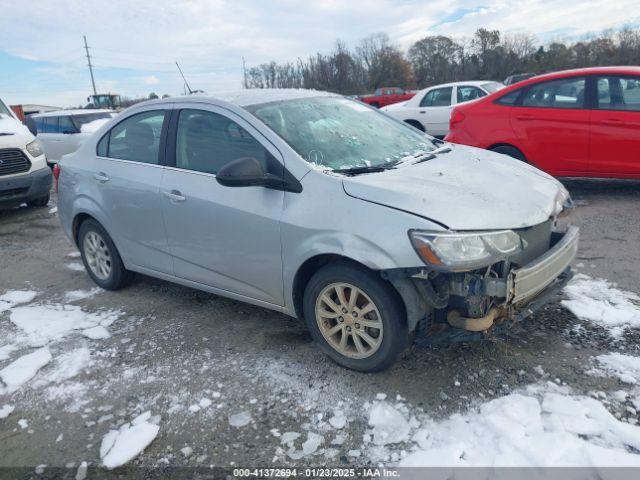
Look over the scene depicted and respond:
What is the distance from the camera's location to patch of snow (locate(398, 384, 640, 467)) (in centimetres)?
233

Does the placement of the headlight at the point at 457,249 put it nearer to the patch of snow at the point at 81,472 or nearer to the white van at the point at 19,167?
the patch of snow at the point at 81,472

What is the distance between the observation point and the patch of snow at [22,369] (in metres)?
3.31

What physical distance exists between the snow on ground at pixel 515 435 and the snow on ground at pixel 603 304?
3.20ft

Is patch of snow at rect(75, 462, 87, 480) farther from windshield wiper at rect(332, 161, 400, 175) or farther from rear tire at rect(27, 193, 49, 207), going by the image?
rear tire at rect(27, 193, 49, 207)

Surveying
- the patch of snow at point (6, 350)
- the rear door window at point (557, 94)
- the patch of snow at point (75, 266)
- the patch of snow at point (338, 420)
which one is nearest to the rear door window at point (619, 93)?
the rear door window at point (557, 94)

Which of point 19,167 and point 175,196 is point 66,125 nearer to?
point 19,167

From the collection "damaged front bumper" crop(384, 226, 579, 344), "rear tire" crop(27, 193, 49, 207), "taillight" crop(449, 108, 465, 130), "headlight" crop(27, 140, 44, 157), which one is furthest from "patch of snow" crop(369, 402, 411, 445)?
"rear tire" crop(27, 193, 49, 207)

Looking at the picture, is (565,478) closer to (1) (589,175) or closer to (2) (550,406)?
(2) (550,406)

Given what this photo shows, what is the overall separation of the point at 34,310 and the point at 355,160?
313cm

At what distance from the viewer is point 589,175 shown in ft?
20.8

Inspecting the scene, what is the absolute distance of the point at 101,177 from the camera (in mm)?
4367

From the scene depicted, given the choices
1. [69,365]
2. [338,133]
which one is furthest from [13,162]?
[338,133]

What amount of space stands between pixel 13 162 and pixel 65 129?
4.63 m

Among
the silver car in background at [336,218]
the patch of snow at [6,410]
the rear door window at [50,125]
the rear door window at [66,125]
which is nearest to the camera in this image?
the silver car in background at [336,218]
